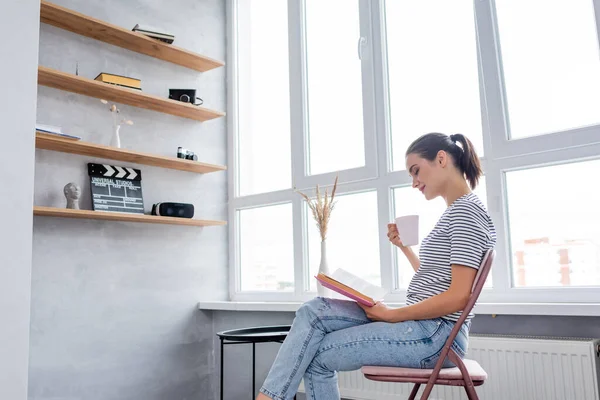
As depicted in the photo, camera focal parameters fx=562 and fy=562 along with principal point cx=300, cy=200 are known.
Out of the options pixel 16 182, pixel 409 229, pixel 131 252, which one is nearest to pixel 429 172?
pixel 409 229

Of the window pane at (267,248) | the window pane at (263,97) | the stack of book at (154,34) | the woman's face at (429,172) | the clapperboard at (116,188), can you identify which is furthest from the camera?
the window pane at (263,97)

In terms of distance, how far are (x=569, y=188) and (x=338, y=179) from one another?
4.03ft

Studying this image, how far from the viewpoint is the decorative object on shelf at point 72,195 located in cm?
280

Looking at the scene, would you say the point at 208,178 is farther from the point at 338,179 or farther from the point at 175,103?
the point at 338,179

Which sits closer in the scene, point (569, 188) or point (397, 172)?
point (569, 188)

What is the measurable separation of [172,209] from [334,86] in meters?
1.19

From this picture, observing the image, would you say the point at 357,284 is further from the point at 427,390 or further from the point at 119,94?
the point at 119,94

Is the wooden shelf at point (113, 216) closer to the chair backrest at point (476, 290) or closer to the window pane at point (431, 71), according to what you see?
the window pane at point (431, 71)

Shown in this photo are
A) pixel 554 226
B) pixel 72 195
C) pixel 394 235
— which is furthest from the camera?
pixel 72 195

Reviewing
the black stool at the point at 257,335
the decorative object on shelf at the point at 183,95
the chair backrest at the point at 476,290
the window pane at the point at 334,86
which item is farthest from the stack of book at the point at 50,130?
the chair backrest at the point at 476,290

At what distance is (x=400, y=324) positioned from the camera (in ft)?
5.80

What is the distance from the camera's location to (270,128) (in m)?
3.67

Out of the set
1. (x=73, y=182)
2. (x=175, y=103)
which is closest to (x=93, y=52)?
(x=175, y=103)

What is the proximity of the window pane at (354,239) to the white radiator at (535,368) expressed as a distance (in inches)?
29.9
